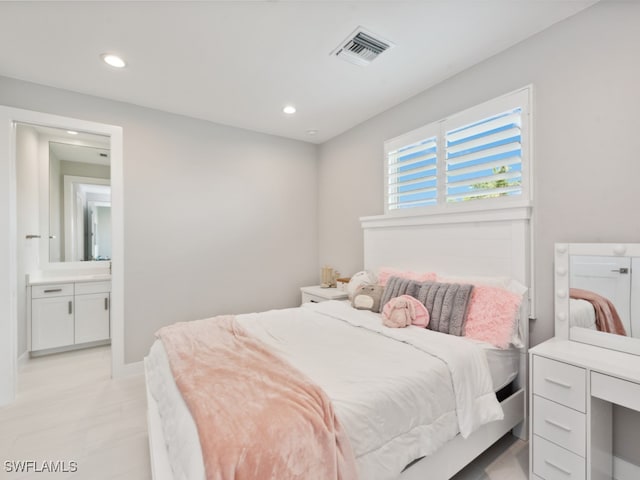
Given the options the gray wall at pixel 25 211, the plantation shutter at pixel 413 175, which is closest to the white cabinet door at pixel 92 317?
the gray wall at pixel 25 211

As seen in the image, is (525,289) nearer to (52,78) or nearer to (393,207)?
(393,207)

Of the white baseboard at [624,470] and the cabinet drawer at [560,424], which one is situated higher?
the cabinet drawer at [560,424]

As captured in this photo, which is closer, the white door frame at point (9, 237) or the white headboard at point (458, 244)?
the white headboard at point (458, 244)

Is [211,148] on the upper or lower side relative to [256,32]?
lower

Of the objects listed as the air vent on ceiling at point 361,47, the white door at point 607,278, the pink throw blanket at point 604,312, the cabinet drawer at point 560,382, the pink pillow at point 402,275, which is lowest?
the cabinet drawer at point 560,382

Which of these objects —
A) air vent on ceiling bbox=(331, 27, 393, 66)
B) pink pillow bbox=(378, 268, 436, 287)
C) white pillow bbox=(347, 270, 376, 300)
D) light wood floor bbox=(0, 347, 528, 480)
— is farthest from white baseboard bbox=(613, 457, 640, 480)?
air vent on ceiling bbox=(331, 27, 393, 66)

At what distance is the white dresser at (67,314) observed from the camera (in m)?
3.39

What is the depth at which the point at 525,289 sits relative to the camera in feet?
6.67

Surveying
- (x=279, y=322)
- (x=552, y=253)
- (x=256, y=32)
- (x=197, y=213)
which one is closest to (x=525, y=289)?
(x=552, y=253)

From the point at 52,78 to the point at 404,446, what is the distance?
3723mm

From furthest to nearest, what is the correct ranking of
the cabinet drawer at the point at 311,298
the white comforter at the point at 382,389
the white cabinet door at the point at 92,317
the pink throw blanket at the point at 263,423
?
the white cabinet door at the point at 92,317 < the cabinet drawer at the point at 311,298 < the white comforter at the point at 382,389 < the pink throw blanket at the point at 263,423

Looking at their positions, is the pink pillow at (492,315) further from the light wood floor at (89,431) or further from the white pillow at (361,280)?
the white pillow at (361,280)

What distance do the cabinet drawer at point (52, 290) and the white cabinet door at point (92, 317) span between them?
135 millimetres

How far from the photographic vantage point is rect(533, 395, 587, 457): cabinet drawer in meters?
1.50
